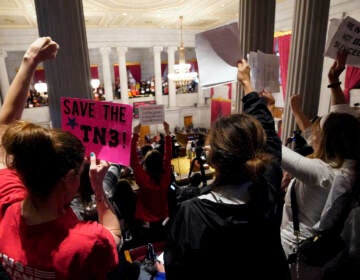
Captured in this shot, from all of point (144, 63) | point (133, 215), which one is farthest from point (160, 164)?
point (144, 63)

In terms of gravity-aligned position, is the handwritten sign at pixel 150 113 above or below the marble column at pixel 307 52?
below

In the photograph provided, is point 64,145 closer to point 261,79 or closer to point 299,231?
point 299,231

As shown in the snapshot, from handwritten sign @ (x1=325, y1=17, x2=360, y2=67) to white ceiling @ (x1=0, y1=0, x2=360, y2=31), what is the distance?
5329 mm

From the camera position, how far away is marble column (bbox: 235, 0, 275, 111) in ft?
10.1

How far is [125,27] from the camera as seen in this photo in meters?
12.2

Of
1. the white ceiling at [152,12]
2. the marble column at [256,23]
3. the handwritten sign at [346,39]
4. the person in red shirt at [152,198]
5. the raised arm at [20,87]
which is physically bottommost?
the person in red shirt at [152,198]

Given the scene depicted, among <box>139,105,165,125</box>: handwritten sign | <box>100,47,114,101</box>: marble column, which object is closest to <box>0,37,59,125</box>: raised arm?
<box>139,105,165,125</box>: handwritten sign

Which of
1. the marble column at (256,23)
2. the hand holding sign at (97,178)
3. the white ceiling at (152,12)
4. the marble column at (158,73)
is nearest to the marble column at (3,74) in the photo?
the white ceiling at (152,12)

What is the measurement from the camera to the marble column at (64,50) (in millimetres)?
2217

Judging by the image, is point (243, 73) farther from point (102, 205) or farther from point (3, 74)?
point (3, 74)

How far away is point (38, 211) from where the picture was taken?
944mm

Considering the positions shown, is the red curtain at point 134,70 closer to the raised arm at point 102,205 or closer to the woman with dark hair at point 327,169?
the woman with dark hair at point 327,169

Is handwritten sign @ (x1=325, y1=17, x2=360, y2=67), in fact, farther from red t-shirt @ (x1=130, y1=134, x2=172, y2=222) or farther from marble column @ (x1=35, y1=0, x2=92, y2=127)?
marble column @ (x1=35, y1=0, x2=92, y2=127)

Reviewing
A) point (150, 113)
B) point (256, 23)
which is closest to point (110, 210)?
point (256, 23)
